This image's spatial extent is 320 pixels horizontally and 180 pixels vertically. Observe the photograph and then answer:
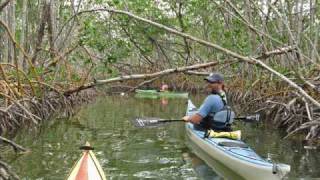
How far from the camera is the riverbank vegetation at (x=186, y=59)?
778 centimetres

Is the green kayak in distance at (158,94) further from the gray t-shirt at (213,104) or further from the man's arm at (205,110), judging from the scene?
the gray t-shirt at (213,104)

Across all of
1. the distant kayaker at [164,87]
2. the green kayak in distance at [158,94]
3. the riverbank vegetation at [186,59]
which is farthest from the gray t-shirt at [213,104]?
the distant kayaker at [164,87]

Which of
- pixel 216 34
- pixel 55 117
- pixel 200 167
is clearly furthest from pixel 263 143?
pixel 216 34

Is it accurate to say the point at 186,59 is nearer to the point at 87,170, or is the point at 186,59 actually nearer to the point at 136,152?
the point at 136,152

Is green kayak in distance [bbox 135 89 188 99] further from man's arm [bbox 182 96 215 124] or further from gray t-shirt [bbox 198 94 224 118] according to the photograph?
gray t-shirt [bbox 198 94 224 118]

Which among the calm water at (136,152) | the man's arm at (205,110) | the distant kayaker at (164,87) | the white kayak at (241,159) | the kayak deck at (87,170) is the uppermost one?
the distant kayaker at (164,87)

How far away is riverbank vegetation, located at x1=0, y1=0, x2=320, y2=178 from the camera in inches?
306

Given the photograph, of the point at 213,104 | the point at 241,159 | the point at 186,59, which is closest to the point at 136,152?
the point at 213,104

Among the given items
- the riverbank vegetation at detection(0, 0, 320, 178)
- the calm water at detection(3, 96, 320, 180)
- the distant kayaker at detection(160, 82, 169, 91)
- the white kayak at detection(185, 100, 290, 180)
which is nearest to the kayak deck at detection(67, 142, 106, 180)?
the riverbank vegetation at detection(0, 0, 320, 178)

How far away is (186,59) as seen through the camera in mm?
12508

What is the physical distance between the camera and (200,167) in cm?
800

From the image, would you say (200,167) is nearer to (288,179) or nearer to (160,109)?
(288,179)

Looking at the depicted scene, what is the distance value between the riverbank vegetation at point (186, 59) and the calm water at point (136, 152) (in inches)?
16.2

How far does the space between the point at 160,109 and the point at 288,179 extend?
10.0 metres
